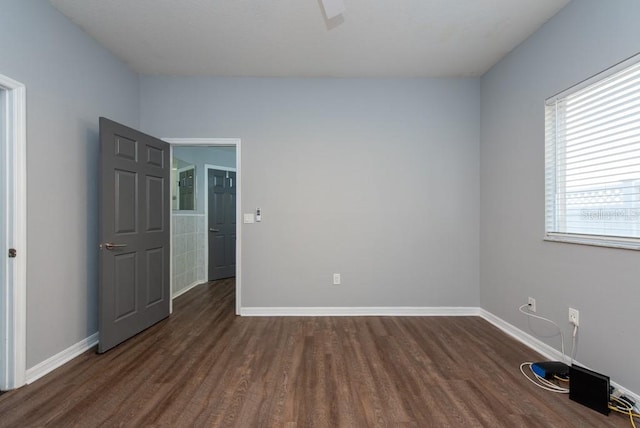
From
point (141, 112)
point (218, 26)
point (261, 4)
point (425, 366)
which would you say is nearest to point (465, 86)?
point (261, 4)

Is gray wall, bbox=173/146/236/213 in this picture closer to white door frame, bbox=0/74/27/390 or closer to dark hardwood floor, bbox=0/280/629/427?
dark hardwood floor, bbox=0/280/629/427

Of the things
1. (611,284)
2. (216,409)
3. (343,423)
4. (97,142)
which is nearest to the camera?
(343,423)

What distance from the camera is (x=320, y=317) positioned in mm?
3297

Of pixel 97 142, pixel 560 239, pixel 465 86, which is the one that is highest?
pixel 465 86

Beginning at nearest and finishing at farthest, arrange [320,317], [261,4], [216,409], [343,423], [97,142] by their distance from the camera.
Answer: [343,423]
[216,409]
[261,4]
[97,142]
[320,317]

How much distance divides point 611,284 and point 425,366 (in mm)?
1334

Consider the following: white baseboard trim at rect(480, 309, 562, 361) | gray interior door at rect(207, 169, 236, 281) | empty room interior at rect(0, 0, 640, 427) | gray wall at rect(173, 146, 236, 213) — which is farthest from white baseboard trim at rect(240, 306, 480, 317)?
gray wall at rect(173, 146, 236, 213)

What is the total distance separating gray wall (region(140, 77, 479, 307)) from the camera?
133 inches

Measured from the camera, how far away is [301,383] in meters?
2.02

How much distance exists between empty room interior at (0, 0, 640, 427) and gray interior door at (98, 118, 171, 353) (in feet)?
0.08

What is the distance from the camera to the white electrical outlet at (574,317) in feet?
7.00

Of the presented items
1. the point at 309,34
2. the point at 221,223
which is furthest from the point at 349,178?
the point at 221,223

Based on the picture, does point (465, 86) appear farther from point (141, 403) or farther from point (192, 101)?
point (141, 403)

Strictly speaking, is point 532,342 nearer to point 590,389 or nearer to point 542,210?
point 590,389
